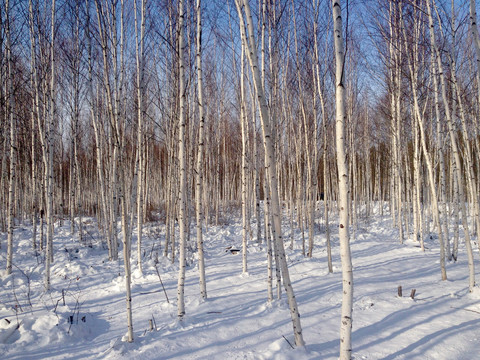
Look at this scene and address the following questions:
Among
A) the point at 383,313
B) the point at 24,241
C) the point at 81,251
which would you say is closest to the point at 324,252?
the point at 383,313

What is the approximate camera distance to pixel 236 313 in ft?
12.9

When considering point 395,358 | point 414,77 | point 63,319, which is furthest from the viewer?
point 414,77

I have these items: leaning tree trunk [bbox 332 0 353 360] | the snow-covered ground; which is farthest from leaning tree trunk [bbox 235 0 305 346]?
leaning tree trunk [bbox 332 0 353 360]

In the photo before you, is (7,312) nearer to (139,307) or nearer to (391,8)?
(139,307)

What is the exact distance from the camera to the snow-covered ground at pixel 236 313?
297 centimetres

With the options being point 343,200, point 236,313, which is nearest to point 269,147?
point 343,200

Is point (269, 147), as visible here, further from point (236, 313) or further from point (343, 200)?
point (236, 313)

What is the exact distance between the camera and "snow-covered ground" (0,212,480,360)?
117 inches

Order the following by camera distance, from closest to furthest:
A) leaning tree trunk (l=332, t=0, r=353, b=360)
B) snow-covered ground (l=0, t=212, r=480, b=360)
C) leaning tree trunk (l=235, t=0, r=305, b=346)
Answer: leaning tree trunk (l=332, t=0, r=353, b=360) < leaning tree trunk (l=235, t=0, r=305, b=346) < snow-covered ground (l=0, t=212, r=480, b=360)

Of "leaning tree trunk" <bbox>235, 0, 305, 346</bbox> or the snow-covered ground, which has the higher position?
"leaning tree trunk" <bbox>235, 0, 305, 346</bbox>

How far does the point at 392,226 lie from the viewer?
1295 centimetres

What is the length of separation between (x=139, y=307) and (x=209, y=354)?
6.06 ft

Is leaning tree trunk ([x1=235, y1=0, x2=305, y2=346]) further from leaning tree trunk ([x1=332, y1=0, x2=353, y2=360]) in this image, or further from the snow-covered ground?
leaning tree trunk ([x1=332, y1=0, x2=353, y2=360])

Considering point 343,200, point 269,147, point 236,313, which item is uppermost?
point 269,147
